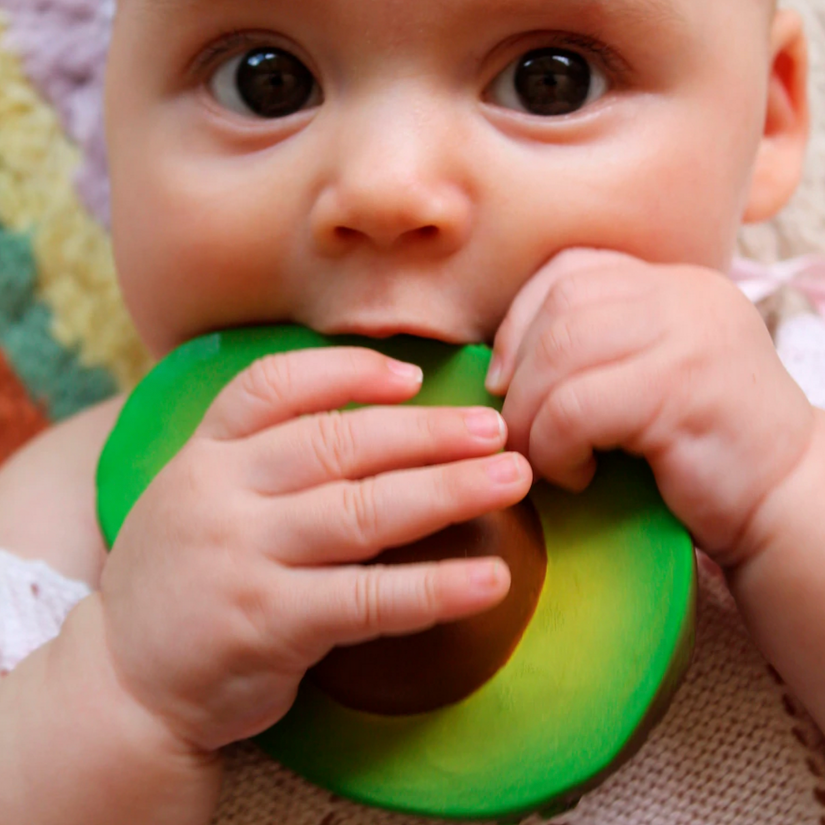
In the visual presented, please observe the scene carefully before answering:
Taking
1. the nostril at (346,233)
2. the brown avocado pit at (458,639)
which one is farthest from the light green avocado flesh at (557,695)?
the nostril at (346,233)

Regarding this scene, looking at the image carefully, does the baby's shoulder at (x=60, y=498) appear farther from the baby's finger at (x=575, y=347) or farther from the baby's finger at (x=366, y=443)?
the baby's finger at (x=575, y=347)

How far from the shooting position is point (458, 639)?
2.05ft

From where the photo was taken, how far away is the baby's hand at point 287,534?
57cm

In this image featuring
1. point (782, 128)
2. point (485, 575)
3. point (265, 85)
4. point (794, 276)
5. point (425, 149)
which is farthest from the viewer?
point (794, 276)

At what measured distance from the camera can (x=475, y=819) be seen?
616 mm

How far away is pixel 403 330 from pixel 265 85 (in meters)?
0.24

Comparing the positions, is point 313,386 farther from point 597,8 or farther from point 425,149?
point 597,8

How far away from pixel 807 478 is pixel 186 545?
1.33 ft

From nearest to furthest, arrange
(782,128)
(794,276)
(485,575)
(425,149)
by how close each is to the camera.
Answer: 1. (485,575)
2. (425,149)
3. (782,128)
4. (794,276)

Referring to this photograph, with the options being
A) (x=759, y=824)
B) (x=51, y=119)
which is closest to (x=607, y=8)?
(x=759, y=824)

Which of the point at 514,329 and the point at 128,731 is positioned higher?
the point at 514,329

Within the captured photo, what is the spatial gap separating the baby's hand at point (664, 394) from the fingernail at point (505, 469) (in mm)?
43

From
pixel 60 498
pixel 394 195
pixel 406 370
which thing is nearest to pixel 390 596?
pixel 406 370

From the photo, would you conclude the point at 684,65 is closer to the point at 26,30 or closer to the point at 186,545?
the point at 186,545
